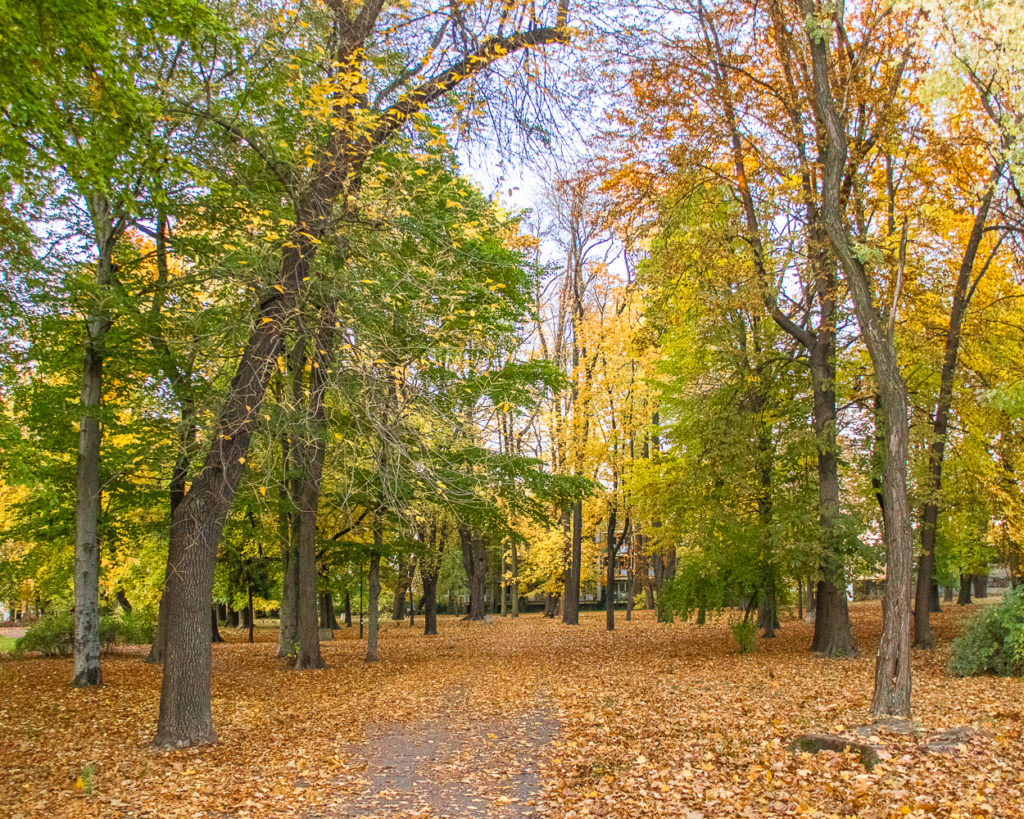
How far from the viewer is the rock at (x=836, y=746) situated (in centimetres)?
564

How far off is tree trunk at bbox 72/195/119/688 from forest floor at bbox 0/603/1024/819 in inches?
26.0

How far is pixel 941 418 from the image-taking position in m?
14.0

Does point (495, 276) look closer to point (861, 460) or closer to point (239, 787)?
point (861, 460)

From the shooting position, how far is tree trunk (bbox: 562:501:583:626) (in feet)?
84.3

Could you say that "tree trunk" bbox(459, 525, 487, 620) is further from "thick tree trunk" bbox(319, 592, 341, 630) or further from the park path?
the park path

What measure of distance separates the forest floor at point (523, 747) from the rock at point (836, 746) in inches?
4.3

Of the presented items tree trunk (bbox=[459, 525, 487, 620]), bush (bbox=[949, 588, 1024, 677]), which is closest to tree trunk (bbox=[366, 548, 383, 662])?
bush (bbox=[949, 588, 1024, 677])

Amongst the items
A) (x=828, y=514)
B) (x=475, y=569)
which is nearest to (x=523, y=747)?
(x=828, y=514)

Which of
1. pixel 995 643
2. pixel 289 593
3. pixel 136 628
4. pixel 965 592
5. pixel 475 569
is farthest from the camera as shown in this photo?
pixel 475 569

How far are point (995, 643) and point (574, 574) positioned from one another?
1670 centimetres

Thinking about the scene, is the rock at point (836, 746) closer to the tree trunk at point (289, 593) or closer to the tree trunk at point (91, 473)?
the tree trunk at point (91, 473)

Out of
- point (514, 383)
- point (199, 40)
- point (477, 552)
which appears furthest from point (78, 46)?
point (477, 552)

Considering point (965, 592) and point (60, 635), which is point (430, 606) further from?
point (965, 592)

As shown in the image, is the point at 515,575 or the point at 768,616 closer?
the point at 768,616
